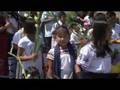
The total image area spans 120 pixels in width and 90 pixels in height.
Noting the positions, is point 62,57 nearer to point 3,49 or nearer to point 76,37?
point 76,37

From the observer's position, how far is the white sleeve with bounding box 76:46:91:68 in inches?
193

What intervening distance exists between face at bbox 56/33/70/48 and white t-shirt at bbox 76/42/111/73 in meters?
0.21

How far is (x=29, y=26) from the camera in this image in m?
4.93

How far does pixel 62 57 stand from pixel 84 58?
0.26m

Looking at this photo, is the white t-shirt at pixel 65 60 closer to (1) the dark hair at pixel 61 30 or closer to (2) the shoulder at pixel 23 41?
(1) the dark hair at pixel 61 30

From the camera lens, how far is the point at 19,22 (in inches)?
194

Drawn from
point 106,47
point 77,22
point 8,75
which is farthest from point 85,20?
point 8,75

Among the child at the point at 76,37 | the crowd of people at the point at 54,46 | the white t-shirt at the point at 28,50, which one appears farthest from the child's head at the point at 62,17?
the white t-shirt at the point at 28,50

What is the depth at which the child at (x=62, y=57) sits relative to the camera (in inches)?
193

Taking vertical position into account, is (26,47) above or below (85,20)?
below

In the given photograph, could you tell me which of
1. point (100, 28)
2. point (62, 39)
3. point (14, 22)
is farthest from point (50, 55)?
point (100, 28)
